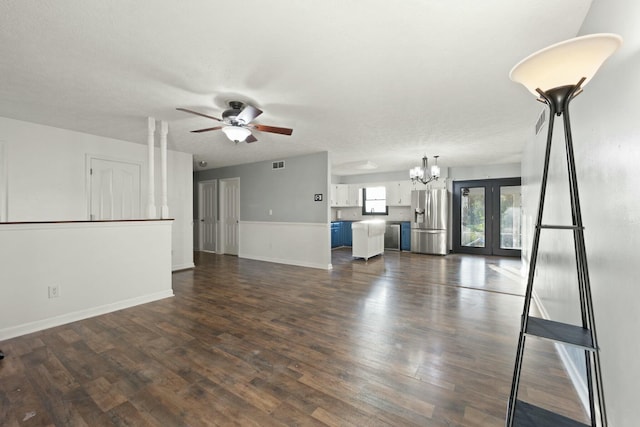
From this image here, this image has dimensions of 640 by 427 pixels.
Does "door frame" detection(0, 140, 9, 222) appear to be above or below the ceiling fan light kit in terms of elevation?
below

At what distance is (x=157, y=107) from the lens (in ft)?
10.8

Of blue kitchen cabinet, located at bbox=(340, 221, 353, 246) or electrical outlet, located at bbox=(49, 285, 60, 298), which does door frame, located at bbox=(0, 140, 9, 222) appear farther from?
blue kitchen cabinet, located at bbox=(340, 221, 353, 246)

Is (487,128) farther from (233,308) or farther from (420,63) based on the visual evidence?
(233,308)

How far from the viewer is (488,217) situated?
23.9 feet

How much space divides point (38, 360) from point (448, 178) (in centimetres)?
837

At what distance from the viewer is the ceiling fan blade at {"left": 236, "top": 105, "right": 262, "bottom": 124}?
2.80 m

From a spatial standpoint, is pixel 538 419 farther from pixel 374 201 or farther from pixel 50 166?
pixel 374 201

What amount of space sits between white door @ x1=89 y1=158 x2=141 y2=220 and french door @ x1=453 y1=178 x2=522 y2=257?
7.72 meters

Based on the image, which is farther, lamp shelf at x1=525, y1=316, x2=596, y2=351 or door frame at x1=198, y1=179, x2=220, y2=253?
door frame at x1=198, y1=179, x2=220, y2=253

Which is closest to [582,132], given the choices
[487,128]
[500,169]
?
[487,128]

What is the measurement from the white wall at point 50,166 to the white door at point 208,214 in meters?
2.60

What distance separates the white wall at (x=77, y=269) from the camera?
2.67 meters

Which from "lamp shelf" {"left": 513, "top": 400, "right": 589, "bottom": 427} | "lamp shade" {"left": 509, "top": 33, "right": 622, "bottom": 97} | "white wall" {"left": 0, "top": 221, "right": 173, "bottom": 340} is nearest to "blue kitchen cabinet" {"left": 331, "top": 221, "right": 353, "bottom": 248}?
"white wall" {"left": 0, "top": 221, "right": 173, "bottom": 340}

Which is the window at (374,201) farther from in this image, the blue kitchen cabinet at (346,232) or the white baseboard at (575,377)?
the white baseboard at (575,377)
